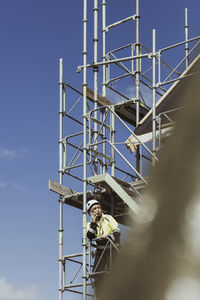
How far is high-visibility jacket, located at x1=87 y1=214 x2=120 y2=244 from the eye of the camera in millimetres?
18578

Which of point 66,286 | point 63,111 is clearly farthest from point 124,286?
point 63,111

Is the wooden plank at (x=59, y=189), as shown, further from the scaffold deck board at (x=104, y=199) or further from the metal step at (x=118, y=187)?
the metal step at (x=118, y=187)

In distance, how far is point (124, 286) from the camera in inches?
695

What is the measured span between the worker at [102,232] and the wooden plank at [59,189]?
2.48m

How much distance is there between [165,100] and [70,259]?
576 centimetres

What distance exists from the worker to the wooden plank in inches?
97.7

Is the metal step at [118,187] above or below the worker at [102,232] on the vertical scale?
above

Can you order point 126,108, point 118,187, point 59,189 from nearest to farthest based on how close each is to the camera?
point 118,187
point 59,189
point 126,108

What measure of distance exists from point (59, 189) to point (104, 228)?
2.88m

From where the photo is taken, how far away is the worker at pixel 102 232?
18500mm

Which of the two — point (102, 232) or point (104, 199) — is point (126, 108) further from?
point (102, 232)

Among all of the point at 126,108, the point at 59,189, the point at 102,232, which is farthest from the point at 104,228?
the point at 126,108

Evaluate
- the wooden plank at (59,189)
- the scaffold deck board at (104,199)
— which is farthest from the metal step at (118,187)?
the wooden plank at (59,189)

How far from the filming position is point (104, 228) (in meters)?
18.6
